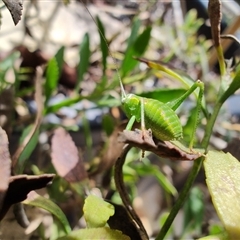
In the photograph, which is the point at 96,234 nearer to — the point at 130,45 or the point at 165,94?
the point at 165,94

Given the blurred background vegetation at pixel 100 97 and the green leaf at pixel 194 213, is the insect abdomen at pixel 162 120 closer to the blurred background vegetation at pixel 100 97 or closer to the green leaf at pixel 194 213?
the blurred background vegetation at pixel 100 97

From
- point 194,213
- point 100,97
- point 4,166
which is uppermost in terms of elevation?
point 4,166

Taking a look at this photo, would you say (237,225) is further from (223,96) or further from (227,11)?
(227,11)

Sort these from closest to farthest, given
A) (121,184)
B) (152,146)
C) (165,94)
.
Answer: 1. (152,146)
2. (121,184)
3. (165,94)

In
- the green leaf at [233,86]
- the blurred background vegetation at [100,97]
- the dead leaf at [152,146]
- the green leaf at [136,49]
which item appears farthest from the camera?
the green leaf at [136,49]

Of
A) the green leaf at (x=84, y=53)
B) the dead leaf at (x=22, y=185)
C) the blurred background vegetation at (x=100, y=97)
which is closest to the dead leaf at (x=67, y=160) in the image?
the blurred background vegetation at (x=100, y=97)

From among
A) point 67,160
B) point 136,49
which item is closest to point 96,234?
point 67,160

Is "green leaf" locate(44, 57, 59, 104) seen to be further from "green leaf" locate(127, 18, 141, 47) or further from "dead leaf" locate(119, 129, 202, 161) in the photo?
"dead leaf" locate(119, 129, 202, 161)

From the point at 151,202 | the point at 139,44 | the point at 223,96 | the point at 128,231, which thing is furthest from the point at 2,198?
the point at 151,202
